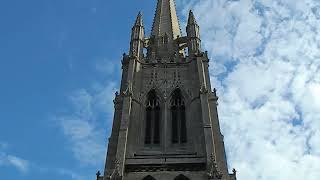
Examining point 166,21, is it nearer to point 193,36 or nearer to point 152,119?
point 193,36

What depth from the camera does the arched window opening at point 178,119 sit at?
3116 centimetres

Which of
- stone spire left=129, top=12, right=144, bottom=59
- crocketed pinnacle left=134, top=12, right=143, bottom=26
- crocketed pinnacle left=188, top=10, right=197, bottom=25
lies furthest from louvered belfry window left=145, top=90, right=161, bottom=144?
crocketed pinnacle left=188, top=10, right=197, bottom=25

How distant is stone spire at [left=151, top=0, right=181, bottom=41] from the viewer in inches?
1686

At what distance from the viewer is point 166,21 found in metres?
44.6

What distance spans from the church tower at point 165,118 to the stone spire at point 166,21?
1.92 metres

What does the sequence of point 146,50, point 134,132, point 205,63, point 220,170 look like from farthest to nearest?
1. point 146,50
2. point 205,63
3. point 134,132
4. point 220,170

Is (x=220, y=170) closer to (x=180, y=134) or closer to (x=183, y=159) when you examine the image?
(x=183, y=159)

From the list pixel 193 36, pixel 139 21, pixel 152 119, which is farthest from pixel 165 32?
pixel 152 119

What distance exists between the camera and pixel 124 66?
3669cm

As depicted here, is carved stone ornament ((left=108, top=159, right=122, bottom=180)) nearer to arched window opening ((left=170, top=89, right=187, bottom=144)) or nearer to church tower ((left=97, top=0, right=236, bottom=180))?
church tower ((left=97, top=0, right=236, bottom=180))

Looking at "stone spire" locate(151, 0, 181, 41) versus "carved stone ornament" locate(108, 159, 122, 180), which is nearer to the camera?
"carved stone ornament" locate(108, 159, 122, 180)

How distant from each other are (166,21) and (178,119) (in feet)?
46.9

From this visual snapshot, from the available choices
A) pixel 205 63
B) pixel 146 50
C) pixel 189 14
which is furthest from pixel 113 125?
pixel 189 14

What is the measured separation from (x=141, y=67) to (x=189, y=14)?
355 inches
